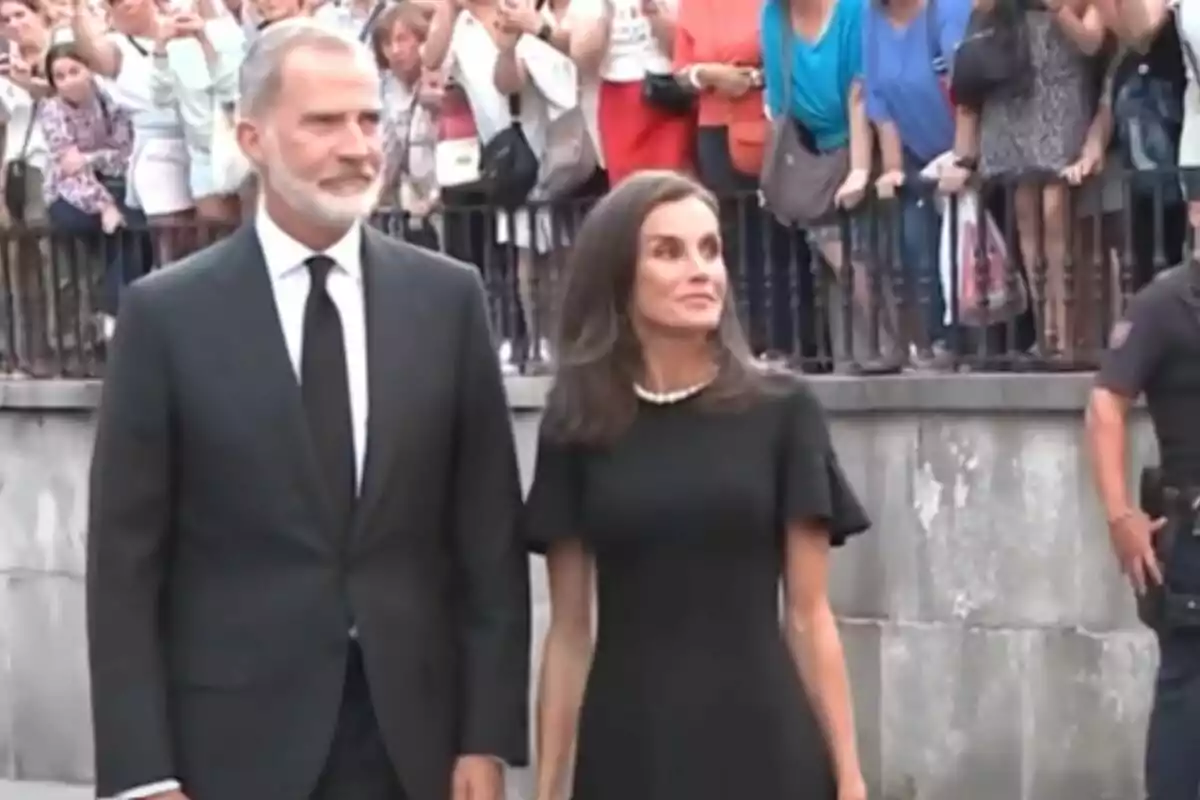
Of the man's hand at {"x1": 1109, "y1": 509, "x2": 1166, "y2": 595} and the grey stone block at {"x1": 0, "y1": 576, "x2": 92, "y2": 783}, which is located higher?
the man's hand at {"x1": 1109, "y1": 509, "x2": 1166, "y2": 595}

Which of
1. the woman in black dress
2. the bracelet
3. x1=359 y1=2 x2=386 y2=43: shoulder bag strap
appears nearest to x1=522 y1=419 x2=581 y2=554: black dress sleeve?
the woman in black dress

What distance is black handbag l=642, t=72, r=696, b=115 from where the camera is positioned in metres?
9.82

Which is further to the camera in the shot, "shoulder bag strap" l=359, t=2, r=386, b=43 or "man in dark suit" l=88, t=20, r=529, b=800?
"shoulder bag strap" l=359, t=2, r=386, b=43

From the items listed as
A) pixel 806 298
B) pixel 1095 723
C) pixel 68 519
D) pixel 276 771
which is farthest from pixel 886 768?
pixel 276 771

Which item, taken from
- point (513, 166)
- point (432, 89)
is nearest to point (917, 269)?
point (513, 166)

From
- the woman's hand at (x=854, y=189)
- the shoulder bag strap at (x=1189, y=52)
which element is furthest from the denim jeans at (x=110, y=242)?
the shoulder bag strap at (x=1189, y=52)

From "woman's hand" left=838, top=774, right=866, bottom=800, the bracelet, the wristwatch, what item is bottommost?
"woman's hand" left=838, top=774, right=866, bottom=800

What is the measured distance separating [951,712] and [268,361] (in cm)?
479

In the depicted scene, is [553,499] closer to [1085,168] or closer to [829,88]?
[1085,168]

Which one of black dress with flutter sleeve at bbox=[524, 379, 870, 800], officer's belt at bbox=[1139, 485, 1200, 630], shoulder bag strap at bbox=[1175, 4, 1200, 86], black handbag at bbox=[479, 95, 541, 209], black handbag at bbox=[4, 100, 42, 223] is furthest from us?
black handbag at bbox=[4, 100, 42, 223]

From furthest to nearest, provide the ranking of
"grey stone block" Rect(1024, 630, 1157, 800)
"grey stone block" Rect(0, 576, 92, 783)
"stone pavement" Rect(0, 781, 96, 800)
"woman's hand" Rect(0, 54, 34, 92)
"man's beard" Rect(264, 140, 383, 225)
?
"woman's hand" Rect(0, 54, 34, 92)
"grey stone block" Rect(0, 576, 92, 783)
"stone pavement" Rect(0, 781, 96, 800)
"grey stone block" Rect(1024, 630, 1157, 800)
"man's beard" Rect(264, 140, 383, 225)

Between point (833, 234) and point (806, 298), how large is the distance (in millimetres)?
342

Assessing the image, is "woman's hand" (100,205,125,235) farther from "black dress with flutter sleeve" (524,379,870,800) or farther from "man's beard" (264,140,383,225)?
"man's beard" (264,140,383,225)

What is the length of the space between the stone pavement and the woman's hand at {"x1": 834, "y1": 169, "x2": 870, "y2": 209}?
408 cm
